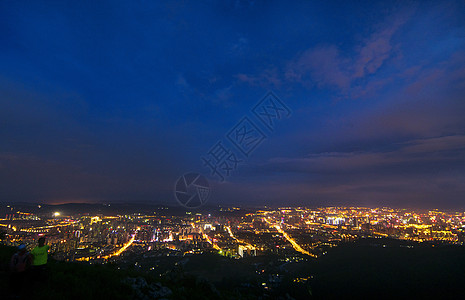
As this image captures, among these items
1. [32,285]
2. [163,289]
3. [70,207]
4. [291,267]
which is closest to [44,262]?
[32,285]

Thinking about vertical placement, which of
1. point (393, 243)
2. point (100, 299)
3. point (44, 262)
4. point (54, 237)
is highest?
point (44, 262)

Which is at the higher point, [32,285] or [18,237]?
[32,285]

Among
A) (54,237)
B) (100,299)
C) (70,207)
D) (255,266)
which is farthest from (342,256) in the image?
(70,207)

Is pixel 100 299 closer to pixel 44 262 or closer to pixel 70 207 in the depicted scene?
pixel 44 262

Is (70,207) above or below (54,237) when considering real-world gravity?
above

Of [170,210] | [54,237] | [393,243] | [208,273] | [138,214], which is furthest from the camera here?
[170,210]

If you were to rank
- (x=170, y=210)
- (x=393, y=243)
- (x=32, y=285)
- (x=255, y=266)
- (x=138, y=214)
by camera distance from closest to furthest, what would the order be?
(x=32, y=285) → (x=255, y=266) → (x=393, y=243) → (x=138, y=214) → (x=170, y=210)

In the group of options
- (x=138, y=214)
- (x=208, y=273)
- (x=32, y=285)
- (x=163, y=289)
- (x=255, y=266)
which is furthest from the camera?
(x=138, y=214)

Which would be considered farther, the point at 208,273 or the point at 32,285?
the point at 208,273

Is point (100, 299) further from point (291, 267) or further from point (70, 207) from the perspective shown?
point (70, 207)
